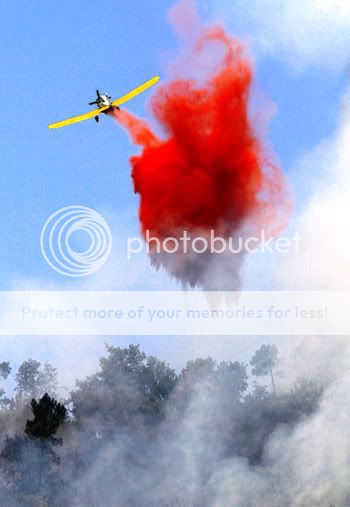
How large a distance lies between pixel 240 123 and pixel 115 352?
61061 mm

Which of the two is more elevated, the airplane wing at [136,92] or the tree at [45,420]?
the airplane wing at [136,92]

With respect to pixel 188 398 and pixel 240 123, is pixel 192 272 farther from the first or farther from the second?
pixel 188 398

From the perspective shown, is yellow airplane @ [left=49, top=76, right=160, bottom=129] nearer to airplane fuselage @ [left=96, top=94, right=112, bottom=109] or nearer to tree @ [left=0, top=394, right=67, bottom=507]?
airplane fuselage @ [left=96, top=94, right=112, bottom=109]

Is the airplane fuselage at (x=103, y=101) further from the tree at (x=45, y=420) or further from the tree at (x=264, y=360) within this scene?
the tree at (x=264, y=360)

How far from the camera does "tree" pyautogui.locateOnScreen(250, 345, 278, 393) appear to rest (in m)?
129

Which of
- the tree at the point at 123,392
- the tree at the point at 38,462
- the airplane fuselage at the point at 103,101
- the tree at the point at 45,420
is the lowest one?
the tree at the point at 38,462

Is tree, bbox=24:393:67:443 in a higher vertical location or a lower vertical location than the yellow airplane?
lower

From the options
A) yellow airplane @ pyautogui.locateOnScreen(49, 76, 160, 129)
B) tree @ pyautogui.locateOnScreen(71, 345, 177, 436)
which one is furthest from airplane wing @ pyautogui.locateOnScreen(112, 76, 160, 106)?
tree @ pyautogui.locateOnScreen(71, 345, 177, 436)

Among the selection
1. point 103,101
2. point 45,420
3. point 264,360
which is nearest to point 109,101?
point 103,101

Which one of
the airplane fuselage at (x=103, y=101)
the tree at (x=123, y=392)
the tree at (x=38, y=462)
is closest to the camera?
the airplane fuselage at (x=103, y=101)

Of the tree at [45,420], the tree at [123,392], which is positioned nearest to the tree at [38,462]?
the tree at [45,420]

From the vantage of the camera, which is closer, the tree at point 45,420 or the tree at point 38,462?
A: the tree at point 45,420

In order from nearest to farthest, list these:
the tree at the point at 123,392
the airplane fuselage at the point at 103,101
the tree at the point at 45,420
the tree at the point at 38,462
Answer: the airplane fuselage at the point at 103,101 → the tree at the point at 45,420 → the tree at the point at 38,462 → the tree at the point at 123,392

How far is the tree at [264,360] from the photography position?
129375 mm
